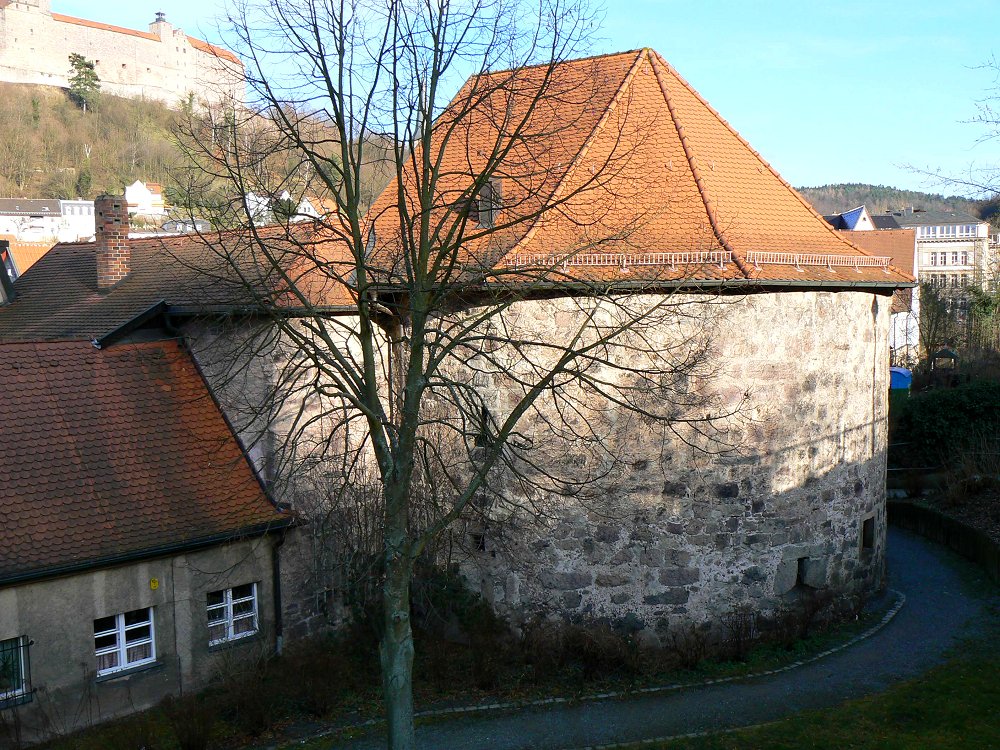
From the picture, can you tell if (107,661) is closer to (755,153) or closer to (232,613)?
(232,613)

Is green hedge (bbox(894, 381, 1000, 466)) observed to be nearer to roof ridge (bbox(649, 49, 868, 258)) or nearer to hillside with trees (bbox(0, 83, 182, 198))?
roof ridge (bbox(649, 49, 868, 258))

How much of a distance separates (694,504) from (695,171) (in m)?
4.11

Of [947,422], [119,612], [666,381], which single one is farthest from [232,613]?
[947,422]

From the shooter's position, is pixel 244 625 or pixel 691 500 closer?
pixel 691 500

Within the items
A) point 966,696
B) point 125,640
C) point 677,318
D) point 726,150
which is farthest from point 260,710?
point 726,150

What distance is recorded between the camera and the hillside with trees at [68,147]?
207 feet

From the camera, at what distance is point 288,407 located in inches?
484

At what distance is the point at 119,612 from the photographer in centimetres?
1001

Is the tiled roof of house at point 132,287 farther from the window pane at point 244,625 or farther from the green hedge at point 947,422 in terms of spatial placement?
the green hedge at point 947,422

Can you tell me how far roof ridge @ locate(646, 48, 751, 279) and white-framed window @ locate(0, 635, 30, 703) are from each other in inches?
336

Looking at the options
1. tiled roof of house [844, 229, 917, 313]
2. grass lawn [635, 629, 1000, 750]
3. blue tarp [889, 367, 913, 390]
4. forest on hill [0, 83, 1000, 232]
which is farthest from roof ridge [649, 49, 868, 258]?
forest on hill [0, 83, 1000, 232]

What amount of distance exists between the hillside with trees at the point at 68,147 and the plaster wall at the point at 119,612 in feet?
165

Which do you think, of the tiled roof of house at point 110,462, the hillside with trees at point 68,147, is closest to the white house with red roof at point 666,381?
the tiled roof of house at point 110,462

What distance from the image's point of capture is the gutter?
9.26 meters
